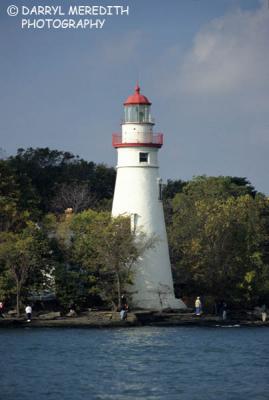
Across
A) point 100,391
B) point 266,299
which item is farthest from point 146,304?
point 100,391

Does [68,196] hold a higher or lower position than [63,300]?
higher

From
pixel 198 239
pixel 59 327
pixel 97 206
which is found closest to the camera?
pixel 59 327

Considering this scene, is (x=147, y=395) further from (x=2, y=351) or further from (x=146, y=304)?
(x=146, y=304)

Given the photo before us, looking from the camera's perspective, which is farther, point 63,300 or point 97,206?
point 97,206

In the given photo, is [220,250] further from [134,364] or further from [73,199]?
[73,199]

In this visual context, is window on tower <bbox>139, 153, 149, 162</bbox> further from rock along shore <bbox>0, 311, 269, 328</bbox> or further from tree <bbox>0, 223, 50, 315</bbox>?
Result: rock along shore <bbox>0, 311, 269, 328</bbox>

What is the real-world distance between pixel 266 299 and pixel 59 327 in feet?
59.0

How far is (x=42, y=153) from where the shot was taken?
112 metres

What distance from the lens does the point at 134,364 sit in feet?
175

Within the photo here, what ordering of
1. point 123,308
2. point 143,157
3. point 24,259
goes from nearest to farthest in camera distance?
point 24,259, point 123,308, point 143,157

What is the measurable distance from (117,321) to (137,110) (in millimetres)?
11480

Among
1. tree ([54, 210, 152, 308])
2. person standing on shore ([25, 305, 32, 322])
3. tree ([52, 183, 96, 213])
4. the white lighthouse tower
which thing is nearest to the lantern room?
the white lighthouse tower

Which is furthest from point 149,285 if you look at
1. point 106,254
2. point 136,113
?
point 136,113

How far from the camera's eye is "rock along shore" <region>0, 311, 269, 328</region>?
220ft
